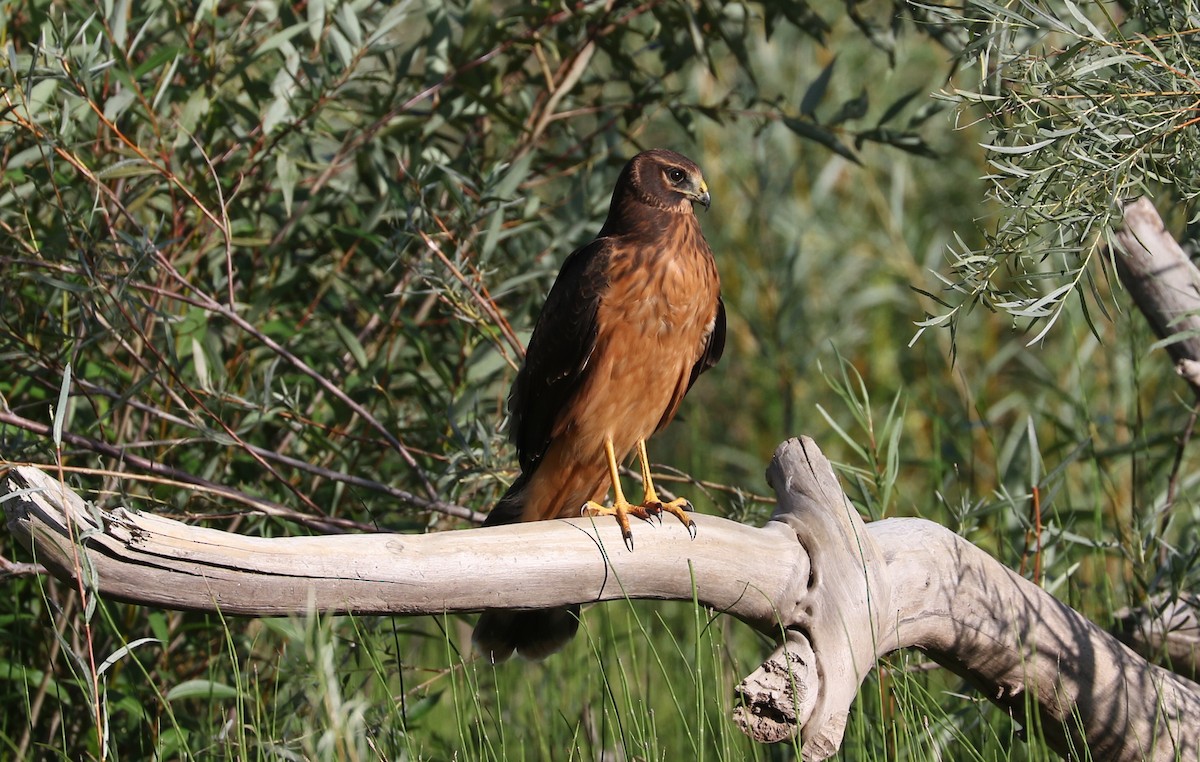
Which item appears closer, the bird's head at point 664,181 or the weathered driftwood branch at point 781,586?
the weathered driftwood branch at point 781,586

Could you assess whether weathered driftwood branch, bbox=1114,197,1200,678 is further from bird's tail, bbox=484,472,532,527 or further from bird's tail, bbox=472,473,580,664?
bird's tail, bbox=484,472,532,527

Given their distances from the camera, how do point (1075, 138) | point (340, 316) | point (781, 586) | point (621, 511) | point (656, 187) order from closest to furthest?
point (1075, 138), point (781, 586), point (621, 511), point (656, 187), point (340, 316)

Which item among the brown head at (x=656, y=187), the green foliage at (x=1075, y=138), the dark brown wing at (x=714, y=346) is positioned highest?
the green foliage at (x=1075, y=138)

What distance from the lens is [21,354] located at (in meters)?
3.82

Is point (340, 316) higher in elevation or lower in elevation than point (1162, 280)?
lower

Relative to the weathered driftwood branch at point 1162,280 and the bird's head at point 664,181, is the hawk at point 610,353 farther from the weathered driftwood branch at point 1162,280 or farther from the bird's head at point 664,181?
the weathered driftwood branch at point 1162,280

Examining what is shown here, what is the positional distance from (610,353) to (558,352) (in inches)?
7.3

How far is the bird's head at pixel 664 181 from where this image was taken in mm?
4375

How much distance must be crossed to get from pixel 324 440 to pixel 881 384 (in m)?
5.43

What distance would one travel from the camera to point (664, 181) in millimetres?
4398

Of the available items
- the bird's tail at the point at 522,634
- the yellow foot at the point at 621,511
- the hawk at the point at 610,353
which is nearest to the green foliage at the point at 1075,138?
the yellow foot at the point at 621,511

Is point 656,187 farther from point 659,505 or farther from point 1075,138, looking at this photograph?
point 1075,138

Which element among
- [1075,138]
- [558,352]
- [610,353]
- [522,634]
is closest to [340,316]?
[558,352]

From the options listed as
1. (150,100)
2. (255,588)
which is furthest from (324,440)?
(255,588)
